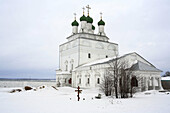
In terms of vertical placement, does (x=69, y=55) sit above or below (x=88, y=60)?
above

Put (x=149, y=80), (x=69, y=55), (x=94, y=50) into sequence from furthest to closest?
1. (x=69, y=55)
2. (x=94, y=50)
3. (x=149, y=80)

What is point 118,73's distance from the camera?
15664mm

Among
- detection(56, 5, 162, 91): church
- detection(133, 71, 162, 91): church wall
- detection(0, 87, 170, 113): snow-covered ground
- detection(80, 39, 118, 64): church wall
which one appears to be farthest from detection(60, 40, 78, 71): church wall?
detection(0, 87, 170, 113): snow-covered ground

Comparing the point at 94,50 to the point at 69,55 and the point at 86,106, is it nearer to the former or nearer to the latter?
the point at 69,55

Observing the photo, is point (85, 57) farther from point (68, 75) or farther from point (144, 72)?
point (144, 72)

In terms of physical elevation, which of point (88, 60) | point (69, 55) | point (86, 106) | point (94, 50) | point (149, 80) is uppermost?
point (94, 50)

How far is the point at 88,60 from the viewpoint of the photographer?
3080 centimetres

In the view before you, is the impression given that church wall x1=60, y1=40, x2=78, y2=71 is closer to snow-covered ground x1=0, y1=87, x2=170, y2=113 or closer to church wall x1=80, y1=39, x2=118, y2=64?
church wall x1=80, y1=39, x2=118, y2=64

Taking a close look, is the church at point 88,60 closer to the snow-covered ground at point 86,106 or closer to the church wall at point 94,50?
the church wall at point 94,50

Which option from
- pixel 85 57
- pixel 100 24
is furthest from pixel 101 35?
pixel 85 57

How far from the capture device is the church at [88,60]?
75.3 ft

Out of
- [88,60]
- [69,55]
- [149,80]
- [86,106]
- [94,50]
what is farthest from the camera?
[69,55]

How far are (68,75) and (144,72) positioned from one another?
1543 centimetres

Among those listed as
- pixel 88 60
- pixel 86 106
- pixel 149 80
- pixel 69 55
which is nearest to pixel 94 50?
pixel 88 60
